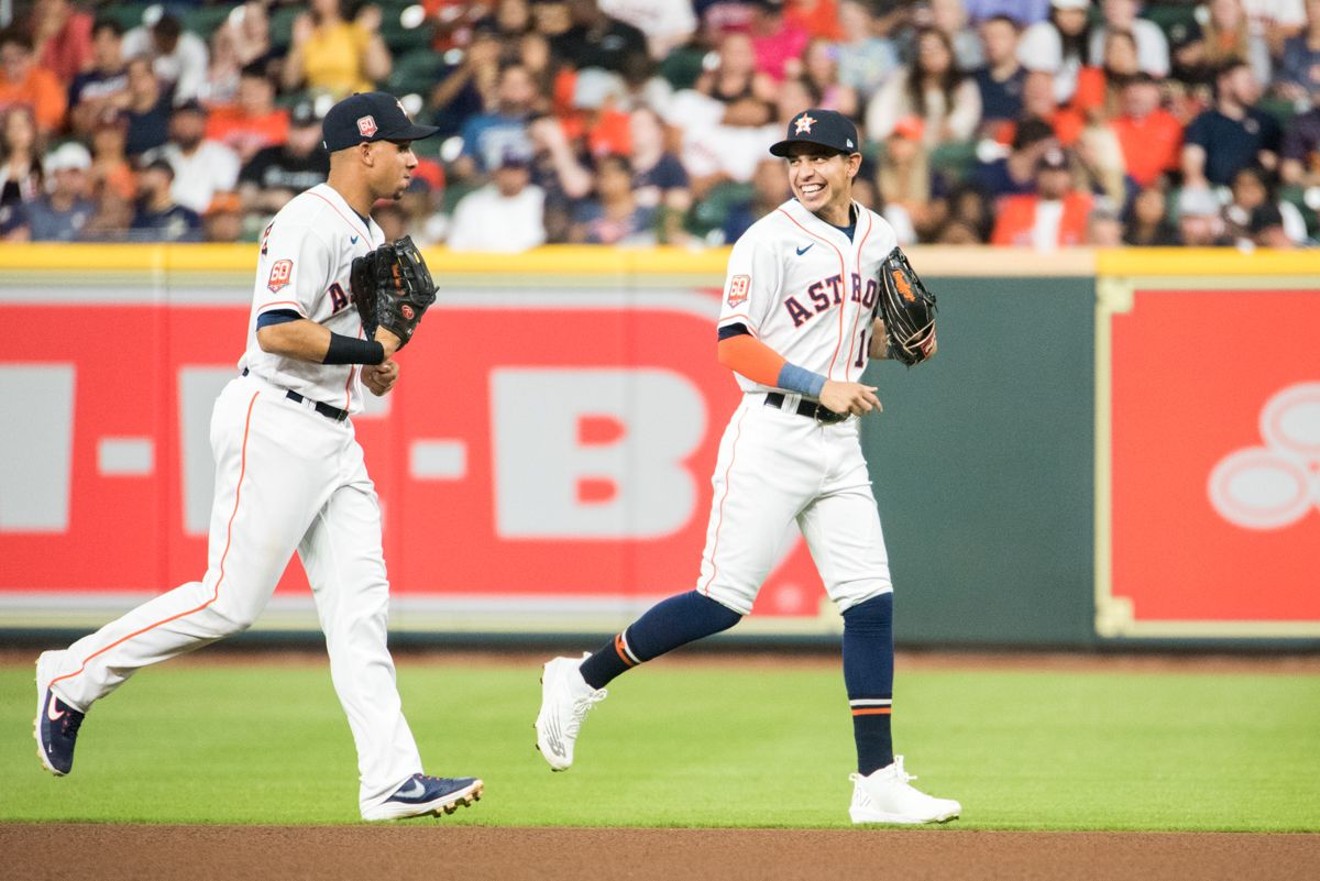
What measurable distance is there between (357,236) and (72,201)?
20.5 ft

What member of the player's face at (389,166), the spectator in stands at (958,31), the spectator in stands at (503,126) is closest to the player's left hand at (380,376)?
the player's face at (389,166)

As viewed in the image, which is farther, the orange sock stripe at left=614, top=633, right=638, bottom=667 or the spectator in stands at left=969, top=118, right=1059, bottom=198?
the spectator in stands at left=969, top=118, right=1059, bottom=198

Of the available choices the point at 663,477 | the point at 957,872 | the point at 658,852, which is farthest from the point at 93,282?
the point at 957,872

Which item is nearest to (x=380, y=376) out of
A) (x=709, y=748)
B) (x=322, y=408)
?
(x=322, y=408)

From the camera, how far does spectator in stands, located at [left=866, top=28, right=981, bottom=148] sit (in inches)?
444

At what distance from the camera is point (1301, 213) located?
10609 mm

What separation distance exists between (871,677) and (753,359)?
99 cm

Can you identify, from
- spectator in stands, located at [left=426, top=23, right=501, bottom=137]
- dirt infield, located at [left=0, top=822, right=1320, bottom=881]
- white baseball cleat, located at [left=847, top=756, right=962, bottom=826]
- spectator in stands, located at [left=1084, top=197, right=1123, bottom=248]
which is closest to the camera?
dirt infield, located at [left=0, top=822, right=1320, bottom=881]

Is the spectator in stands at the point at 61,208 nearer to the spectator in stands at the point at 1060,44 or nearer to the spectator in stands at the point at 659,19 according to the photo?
the spectator in stands at the point at 659,19

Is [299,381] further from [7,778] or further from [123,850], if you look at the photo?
[7,778]

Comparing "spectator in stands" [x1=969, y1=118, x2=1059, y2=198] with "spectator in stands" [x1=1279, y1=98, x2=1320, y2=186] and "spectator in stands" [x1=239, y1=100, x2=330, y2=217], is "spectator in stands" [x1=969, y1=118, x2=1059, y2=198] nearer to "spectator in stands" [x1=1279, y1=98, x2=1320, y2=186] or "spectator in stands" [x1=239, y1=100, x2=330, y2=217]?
"spectator in stands" [x1=1279, y1=98, x2=1320, y2=186]

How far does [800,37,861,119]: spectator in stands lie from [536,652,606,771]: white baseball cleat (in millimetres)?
6156

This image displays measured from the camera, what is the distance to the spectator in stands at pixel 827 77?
11477 mm

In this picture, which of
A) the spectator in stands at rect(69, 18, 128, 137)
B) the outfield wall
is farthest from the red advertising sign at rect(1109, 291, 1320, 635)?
the spectator in stands at rect(69, 18, 128, 137)
